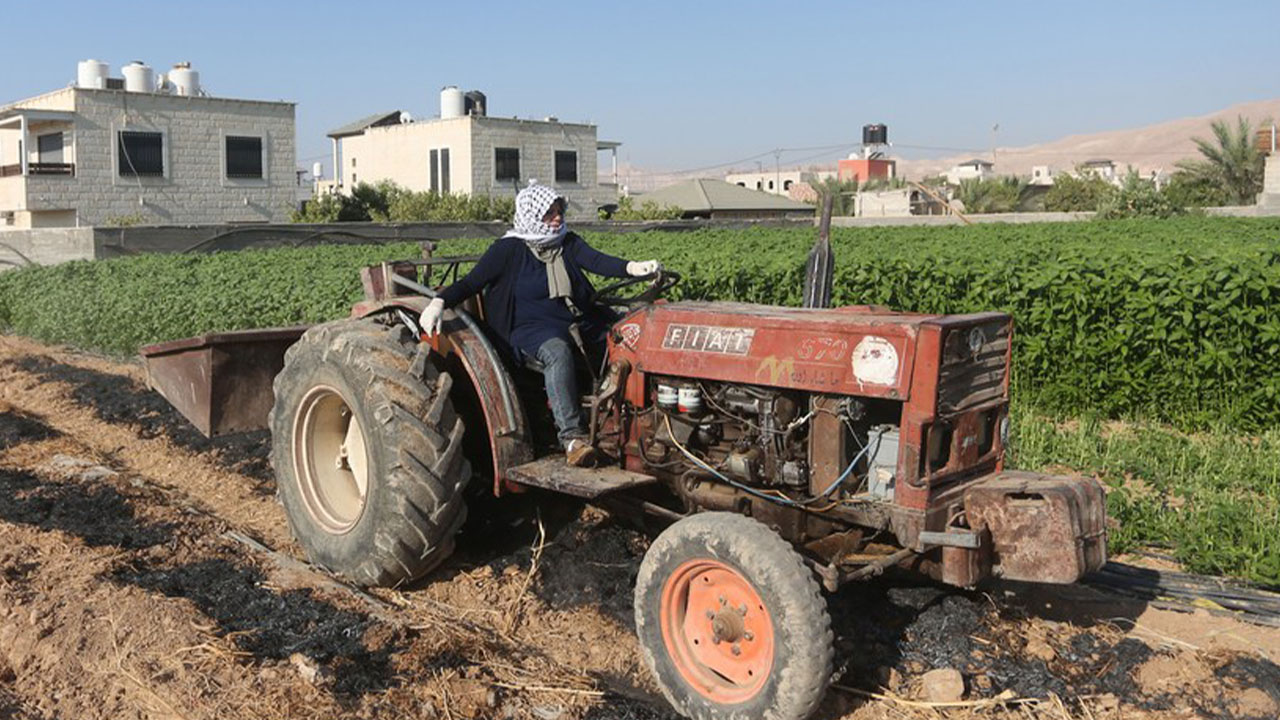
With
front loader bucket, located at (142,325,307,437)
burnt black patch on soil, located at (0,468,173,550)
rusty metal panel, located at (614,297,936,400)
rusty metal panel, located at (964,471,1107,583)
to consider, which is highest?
rusty metal panel, located at (614,297,936,400)

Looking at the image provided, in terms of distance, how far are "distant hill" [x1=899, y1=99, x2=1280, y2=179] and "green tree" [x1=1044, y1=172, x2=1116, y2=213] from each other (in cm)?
9450

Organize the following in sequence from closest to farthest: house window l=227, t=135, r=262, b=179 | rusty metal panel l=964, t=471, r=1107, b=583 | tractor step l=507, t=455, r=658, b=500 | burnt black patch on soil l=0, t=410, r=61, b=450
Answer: rusty metal panel l=964, t=471, r=1107, b=583 → tractor step l=507, t=455, r=658, b=500 → burnt black patch on soil l=0, t=410, r=61, b=450 → house window l=227, t=135, r=262, b=179

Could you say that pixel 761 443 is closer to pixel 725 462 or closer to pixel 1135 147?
pixel 725 462

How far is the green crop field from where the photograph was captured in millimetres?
6715

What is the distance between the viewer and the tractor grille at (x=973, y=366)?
4.25 m

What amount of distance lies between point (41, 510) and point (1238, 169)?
41.7 m

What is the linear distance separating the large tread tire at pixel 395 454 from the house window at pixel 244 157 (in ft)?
116

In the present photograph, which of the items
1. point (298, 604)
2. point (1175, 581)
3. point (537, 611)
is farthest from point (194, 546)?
point (1175, 581)

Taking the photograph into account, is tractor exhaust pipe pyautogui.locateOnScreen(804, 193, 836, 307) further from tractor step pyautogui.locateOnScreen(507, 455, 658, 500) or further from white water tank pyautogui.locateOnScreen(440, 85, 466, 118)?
white water tank pyautogui.locateOnScreen(440, 85, 466, 118)

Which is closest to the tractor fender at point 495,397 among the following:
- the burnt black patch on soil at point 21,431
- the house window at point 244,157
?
the burnt black patch on soil at point 21,431

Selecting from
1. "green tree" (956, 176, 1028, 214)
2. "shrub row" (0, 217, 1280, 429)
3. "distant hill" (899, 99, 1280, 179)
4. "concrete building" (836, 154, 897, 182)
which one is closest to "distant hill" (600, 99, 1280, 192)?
"distant hill" (899, 99, 1280, 179)

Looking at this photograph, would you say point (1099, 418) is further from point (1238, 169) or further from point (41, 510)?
point (1238, 169)

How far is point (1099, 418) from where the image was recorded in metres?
9.27

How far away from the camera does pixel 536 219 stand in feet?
18.0
